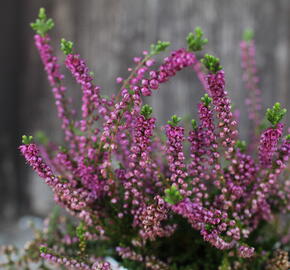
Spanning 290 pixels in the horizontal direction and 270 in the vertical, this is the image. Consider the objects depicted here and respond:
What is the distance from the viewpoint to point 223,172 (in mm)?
958

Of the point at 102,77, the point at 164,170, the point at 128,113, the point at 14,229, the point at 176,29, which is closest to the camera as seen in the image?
the point at 128,113

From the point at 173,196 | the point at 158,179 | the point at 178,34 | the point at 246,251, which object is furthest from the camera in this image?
the point at 178,34

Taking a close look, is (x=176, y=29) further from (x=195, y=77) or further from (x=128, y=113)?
(x=128, y=113)

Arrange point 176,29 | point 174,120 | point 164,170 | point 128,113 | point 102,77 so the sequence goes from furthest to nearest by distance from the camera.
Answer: point 102,77 → point 176,29 → point 164,170 → point 128,113 → point 174,120

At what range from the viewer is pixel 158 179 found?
0.98 m

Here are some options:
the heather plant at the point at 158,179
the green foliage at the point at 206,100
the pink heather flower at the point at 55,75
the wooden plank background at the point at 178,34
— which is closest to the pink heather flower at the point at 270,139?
the heather plant at the point at 158,179

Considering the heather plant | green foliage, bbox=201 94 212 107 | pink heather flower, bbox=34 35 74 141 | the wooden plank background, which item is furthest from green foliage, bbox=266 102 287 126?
the wooden plank background

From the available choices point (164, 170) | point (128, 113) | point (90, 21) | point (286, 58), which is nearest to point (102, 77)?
point (90, 21)

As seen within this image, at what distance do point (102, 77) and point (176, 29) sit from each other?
1.49 feet

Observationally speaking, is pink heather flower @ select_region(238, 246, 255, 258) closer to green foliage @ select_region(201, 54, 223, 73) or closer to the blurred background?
green foliage @ select_region(201, 54, 223, 73)

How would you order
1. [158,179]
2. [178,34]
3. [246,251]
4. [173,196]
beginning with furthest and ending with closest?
1. [178,34]
2. [158,179]
3. [246,251]
4. [173,196]

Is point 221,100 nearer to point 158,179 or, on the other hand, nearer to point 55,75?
point 158,179

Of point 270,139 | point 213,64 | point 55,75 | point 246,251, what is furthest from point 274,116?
point 55,75

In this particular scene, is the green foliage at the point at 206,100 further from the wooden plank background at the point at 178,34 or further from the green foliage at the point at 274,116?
the wooden plank background at the point at 178,34
